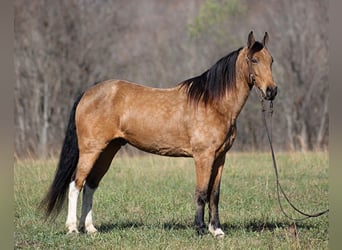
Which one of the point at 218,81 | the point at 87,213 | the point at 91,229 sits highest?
the point at 218,81

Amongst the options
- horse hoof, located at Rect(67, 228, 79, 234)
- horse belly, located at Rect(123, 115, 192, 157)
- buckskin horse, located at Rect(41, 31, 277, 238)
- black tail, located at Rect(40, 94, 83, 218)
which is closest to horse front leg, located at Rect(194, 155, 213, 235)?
buckskin horse, located at Rect(41, 31, 277, 238)

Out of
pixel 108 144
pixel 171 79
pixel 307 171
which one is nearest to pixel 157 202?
pixel 108 144

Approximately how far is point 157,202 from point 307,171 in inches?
162

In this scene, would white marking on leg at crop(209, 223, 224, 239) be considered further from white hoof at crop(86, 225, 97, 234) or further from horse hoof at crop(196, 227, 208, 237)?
white hoof at crop(86, 225, 97, 234)

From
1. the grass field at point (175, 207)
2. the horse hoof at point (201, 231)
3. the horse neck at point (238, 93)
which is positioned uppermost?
the horse neck at point (238, 93)

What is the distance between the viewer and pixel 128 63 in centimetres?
2655

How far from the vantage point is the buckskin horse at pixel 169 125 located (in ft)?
20.1

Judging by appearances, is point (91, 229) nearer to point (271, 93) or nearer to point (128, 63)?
point (271, 93)

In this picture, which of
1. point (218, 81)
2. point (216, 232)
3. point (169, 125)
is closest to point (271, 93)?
point (218, 81)

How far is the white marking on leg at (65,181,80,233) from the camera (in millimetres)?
6266

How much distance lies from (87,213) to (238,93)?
2207 millimetres

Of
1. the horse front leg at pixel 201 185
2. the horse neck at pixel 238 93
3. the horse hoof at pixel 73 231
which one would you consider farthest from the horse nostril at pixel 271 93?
the horse hoof at pixel 73 231

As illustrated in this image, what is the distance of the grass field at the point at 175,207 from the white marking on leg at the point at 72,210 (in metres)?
0.13

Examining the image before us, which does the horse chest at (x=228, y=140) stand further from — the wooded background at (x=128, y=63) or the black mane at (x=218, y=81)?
the wooded background at (x=128, y=63)
